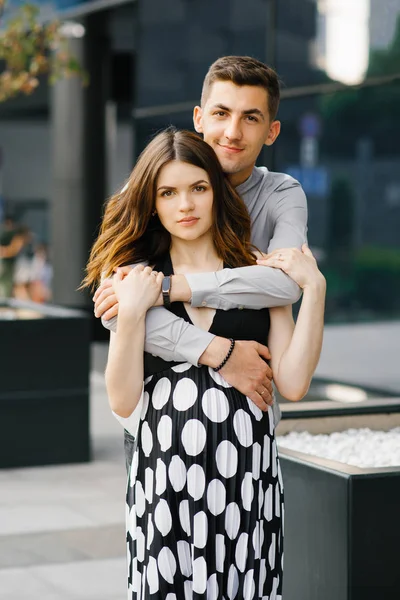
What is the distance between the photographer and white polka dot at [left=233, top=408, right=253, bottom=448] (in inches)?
122

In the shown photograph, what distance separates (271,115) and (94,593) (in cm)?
283

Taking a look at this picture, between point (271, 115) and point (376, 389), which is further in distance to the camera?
point (376, 389)

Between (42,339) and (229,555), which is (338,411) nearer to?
(229,555)

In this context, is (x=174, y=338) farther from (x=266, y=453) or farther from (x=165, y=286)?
(x=266, y=453)

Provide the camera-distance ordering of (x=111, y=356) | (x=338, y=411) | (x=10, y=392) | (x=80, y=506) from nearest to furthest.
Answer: (x=111, y=356) < (x=338, y=411) < (x=80, y=506) < (x=10, y=392)

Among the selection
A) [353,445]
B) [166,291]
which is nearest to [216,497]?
[166,291]

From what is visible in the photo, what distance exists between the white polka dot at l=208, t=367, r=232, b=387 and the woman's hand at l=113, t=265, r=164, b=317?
248mm

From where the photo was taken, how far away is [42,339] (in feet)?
26.8

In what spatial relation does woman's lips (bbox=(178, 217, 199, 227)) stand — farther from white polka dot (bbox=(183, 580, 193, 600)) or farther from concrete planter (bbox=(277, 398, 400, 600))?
concrete planter (bbox=(277, 398, 400, 600))

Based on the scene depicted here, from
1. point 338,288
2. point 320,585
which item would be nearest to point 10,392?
point 320,585

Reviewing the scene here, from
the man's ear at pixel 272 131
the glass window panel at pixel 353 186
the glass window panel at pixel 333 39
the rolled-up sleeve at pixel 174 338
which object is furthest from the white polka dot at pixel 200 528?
the glass window panel at pixel 353 186

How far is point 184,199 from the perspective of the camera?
311cm

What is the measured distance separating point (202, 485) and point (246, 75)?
115 centimetres

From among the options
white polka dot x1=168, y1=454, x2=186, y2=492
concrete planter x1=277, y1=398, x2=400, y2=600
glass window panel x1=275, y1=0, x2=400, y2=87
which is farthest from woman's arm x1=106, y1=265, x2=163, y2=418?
glass window panel x1=275, y1=0, x2=400, y2=87
